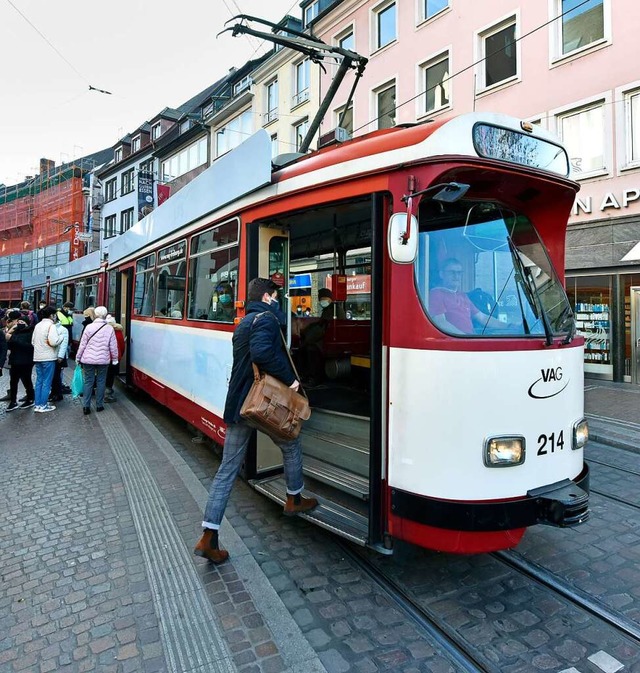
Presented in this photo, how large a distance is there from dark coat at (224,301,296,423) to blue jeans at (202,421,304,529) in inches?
5.9

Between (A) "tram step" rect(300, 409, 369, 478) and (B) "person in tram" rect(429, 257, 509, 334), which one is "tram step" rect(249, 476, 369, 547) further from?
(B) "person in tram" rect(429, 257, 509, 334)

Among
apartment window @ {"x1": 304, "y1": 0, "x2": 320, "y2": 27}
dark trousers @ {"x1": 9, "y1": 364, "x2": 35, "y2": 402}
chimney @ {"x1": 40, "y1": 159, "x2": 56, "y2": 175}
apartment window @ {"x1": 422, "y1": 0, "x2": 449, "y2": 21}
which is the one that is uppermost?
chimney @ {"x1": 40, "y1": 159, "x2": 56, "y2": 175}

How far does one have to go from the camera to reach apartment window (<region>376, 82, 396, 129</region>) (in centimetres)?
1758

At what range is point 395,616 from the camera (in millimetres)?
2777

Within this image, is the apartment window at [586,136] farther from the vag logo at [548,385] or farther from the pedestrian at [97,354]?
the pedestrian at [97,354]

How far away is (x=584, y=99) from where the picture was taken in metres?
12.0

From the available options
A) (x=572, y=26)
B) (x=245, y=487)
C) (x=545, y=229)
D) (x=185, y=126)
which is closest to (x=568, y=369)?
(x=545, y=229)

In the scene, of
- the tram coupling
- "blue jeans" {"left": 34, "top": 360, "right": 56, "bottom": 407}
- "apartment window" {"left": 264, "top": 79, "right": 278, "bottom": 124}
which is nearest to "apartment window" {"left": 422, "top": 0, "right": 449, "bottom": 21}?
"apartment window" {"left": 264, "top": 79, "right": 278, "bottom": 124}

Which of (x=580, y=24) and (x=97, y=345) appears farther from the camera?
(x=580, y=24)

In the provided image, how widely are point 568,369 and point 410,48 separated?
56.5ft

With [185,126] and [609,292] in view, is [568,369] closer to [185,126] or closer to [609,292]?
[609,292]

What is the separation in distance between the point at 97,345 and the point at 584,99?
1264 centimetres

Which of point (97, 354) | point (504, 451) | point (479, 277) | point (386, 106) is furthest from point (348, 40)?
point (504, 451)

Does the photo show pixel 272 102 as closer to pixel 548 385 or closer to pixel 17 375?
pixel 17 375
